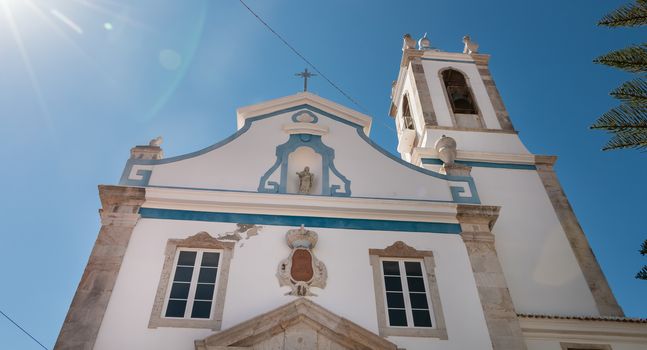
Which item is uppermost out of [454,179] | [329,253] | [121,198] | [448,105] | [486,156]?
[448,105]

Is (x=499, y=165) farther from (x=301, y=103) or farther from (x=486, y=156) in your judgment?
(x=301, y=103)

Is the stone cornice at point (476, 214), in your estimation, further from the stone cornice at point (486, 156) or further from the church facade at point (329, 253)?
the stone cornice at point (486, 156)

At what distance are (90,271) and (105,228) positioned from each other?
37.4 inches

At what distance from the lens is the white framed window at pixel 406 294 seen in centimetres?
928

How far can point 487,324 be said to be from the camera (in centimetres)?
925

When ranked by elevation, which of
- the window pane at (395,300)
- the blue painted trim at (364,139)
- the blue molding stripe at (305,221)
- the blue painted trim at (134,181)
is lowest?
the window pane at (395,300)

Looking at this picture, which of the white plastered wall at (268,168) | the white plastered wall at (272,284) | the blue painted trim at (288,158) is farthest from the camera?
the blue painted trim at (288,158)

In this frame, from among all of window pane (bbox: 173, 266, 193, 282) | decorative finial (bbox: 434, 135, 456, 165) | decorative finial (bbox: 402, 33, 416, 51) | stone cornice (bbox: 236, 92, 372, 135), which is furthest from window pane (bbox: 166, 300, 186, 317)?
decorative finial (bbox: 402, 33, 416, 51)

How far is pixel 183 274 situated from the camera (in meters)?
9.58

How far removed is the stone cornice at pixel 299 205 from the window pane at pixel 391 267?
40.7 inches

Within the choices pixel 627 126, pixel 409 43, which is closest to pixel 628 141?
pixel 627 126

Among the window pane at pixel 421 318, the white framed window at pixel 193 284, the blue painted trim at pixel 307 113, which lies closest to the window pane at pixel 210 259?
the white framed window at pixel 193 284

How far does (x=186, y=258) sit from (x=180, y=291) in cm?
70

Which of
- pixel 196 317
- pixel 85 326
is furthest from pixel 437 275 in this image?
pixel 85 326
